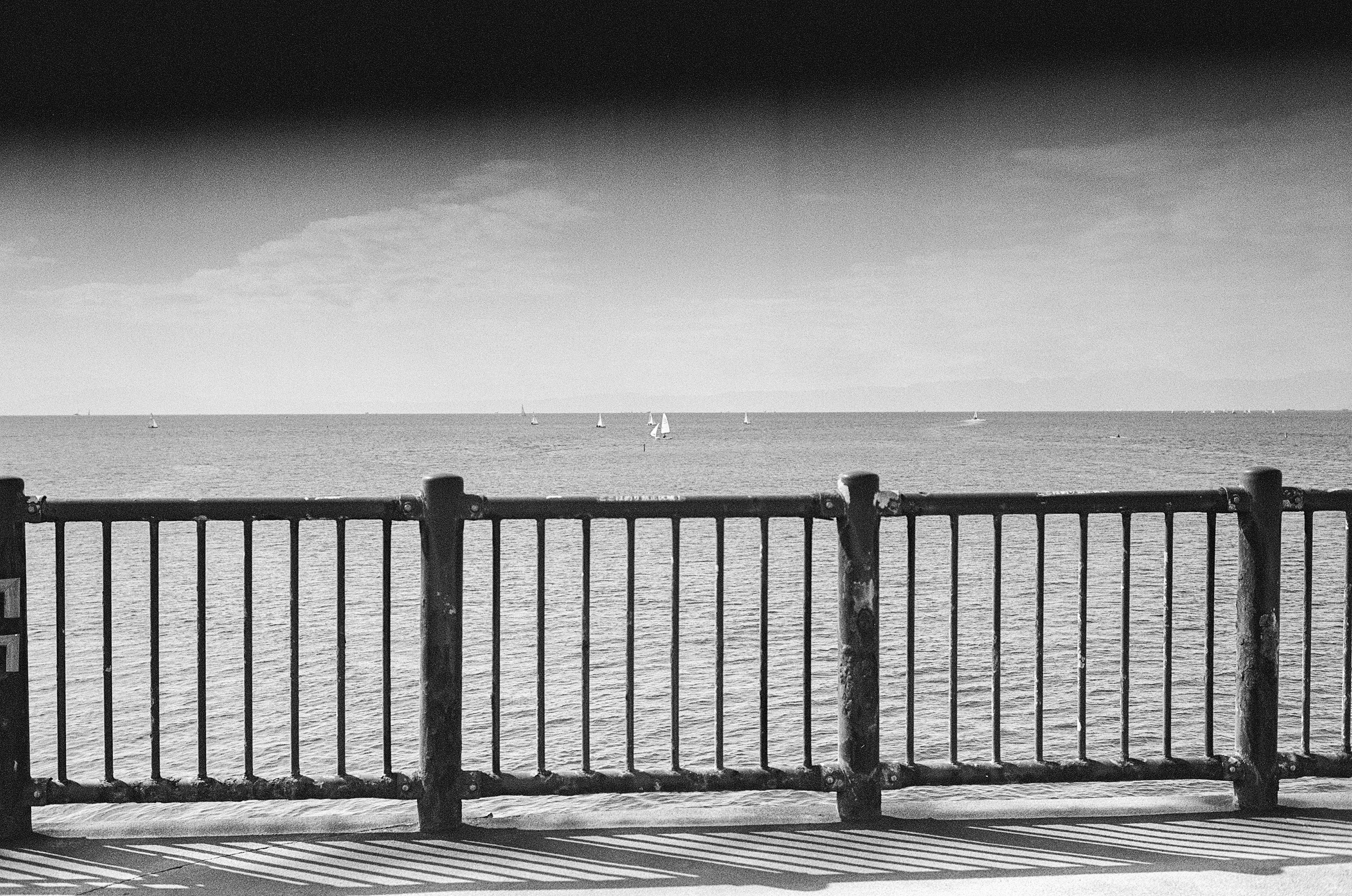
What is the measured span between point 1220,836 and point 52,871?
410 centimetres

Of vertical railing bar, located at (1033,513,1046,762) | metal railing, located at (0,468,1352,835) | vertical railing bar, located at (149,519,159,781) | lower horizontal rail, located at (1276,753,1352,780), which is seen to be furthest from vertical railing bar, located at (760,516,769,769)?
vertical railing bar, located at (149,519,159,781)

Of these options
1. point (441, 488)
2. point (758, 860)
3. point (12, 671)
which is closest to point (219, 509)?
point (441, 488)

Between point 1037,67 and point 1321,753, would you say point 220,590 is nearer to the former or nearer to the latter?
point 1037,67

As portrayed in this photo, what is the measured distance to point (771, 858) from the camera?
3717 mm

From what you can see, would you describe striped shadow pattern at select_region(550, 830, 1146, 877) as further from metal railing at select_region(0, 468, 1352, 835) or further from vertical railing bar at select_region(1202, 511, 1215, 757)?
vertical railing bar at select_region(1202, 511, 1215, 757)

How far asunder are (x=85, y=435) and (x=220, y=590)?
176 m

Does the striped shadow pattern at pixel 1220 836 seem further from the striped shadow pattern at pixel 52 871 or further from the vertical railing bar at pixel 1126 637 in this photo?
the striped shadow pattern at pixel 52 871

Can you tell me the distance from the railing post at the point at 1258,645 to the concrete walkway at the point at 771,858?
0.14m

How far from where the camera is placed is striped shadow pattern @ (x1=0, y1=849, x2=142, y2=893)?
3508 mm

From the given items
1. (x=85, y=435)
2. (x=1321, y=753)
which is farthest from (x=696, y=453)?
(x=85, y=435)

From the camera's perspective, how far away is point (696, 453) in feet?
326

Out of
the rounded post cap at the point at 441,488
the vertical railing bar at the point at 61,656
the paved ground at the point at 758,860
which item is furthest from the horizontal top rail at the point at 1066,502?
the vertical railing bar at the point at 61,656

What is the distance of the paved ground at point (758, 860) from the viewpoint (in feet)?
11.4

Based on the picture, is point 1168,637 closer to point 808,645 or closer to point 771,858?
point 808,645
